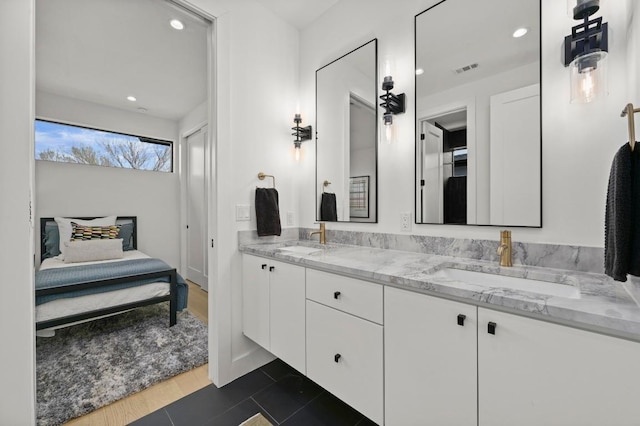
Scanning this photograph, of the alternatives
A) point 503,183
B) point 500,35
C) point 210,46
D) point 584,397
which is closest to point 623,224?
point 584,397

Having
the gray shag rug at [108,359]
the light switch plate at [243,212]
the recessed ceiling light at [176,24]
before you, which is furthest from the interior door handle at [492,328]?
the recessed ceiling light at [176,24]

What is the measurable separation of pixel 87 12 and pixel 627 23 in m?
3.34

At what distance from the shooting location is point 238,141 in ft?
6.32

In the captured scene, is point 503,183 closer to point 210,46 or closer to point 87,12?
point 210,46

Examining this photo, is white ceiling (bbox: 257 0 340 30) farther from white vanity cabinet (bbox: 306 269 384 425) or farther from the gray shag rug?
the gray shag rug

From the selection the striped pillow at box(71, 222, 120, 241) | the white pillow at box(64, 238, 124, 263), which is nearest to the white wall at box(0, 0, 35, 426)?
the white pillow at box(64, 238, 124, 263)

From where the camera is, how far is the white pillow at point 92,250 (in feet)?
9.95

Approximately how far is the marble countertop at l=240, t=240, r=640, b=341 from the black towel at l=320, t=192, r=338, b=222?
507 millimetres

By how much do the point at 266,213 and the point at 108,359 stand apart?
1732mm

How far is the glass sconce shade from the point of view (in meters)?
1.01

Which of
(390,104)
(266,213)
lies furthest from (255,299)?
(390,104)

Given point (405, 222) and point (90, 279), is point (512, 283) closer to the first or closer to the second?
point (405, 222)

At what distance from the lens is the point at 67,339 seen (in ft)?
7.89

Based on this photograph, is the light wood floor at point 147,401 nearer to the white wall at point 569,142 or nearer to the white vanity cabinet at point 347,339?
the white vanity cabinet at point 347,339
